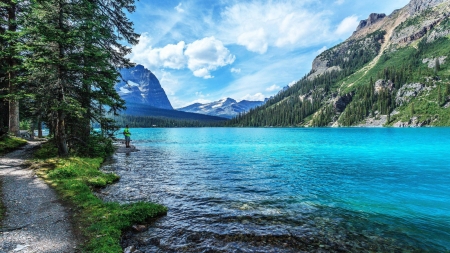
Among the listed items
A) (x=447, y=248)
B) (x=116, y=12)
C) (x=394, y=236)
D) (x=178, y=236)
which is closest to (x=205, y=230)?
(x=178, y=236)

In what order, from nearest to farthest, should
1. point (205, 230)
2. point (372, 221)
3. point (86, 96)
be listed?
point (205, 230)
point (372, 221)
point (86, 96)

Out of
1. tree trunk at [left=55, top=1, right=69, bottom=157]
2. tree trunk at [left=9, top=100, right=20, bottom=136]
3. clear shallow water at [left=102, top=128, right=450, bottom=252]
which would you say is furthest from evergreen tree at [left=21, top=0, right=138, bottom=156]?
tree trunk at [left=9, top=100, right=20, bottom=136]

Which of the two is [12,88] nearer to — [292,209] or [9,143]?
[9,143]

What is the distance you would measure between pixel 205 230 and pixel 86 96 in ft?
58.4

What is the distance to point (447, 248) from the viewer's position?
29.9 feet

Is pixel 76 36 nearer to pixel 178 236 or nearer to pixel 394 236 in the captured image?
pixel 178 236

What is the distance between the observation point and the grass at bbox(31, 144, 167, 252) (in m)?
8.25

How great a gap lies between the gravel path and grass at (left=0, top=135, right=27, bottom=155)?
11967 mm

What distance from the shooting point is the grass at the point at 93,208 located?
27.1 ft

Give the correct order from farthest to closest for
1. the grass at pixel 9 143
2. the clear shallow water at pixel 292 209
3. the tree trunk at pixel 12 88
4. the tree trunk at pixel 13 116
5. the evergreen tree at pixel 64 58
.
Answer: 1. the tree trunk at pixel 13 116
2. the grass at pixel 9 143
3. the tree trunk at pixel 12 88
4. the evergreen tree at pixel 64 58
5. the clear shallow water at pixel 292 209

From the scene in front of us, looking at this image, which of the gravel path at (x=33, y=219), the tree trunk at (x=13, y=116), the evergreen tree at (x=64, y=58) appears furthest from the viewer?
the tree trunk at (x=13, y=116)

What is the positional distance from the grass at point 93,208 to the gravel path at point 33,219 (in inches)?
20.1

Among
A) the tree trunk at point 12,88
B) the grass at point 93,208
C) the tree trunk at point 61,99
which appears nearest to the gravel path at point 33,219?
the grass at point 93,208

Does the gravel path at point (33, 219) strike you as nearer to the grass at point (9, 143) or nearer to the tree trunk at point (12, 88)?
the grass at point (9, 143)
